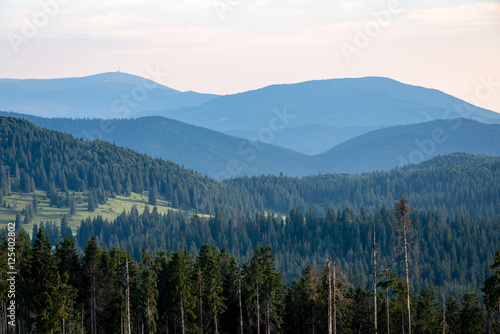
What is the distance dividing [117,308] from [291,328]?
79.6 feet

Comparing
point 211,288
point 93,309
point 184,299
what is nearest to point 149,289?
point 184,299

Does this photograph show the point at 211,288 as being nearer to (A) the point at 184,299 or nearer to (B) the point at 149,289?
(A) the point at 184,299

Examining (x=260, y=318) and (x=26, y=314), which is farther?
(x=260, y=318)

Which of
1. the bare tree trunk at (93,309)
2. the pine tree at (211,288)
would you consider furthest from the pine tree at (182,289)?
the bare tree trunk at (93,309)

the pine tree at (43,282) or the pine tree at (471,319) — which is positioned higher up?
the pine tree at (43,282)

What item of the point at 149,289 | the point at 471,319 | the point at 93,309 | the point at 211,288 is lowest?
the point at 471,319

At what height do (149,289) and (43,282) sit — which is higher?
(43,282)

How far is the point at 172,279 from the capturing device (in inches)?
3386

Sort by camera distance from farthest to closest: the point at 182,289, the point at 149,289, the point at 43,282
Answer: the point at 182,289 < the point at 149,289 < the point at 43,282

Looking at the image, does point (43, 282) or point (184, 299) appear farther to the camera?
point (184, 299)

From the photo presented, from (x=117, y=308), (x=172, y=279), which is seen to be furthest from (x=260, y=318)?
(x=117, y=308)

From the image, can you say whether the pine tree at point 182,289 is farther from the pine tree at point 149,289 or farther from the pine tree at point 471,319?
the pine tree at point 471,319

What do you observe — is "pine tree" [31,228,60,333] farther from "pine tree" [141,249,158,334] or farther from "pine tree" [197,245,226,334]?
"pine tree" [197,245,226,334]

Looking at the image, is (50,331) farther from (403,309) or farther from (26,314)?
(403,309)
